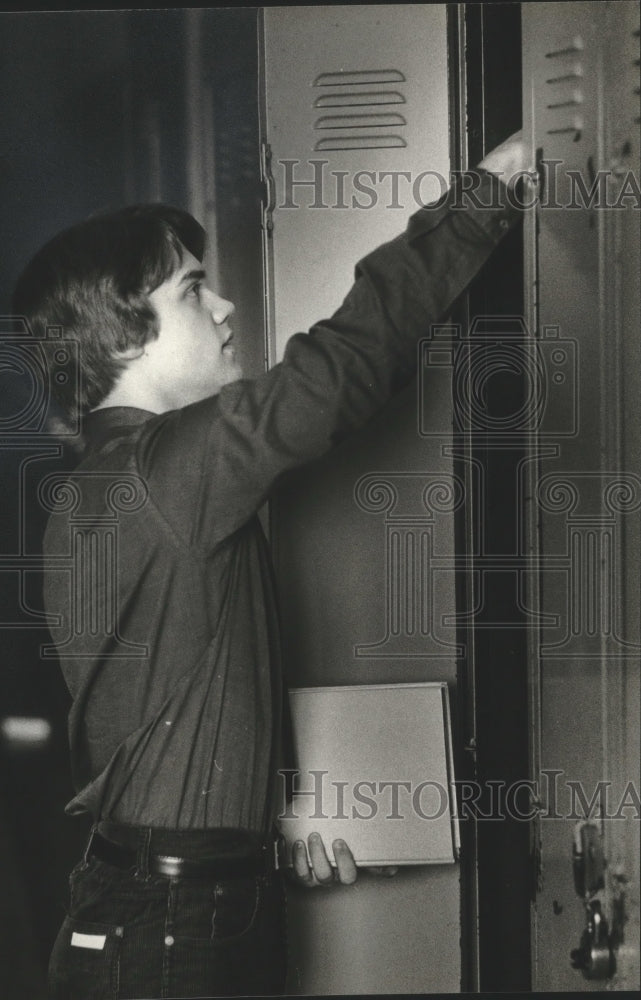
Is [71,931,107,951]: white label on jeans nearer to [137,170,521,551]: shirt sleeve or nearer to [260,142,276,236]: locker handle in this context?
[137,170,521,551]: shirt sleeve

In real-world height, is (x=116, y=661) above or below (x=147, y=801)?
above

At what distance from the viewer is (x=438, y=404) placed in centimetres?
174

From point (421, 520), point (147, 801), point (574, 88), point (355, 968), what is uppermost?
point (574, 88)

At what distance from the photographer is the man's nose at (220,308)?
5.69 feet

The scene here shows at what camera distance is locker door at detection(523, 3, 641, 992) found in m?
1.71

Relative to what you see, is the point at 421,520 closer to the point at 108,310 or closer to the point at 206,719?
the point at 206,719

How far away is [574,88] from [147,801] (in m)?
1.15

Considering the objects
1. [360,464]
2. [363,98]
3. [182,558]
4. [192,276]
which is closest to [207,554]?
[182,558]

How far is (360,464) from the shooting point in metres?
1.74

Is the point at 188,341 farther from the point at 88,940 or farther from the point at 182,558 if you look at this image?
the point at 88,940

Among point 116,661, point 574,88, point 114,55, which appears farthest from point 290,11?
point 116,661

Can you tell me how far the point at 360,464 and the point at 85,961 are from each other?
795mm

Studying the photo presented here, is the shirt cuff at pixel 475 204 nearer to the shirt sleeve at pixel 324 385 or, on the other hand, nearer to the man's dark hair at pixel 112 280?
the shirt sleeve at pixel 324 385

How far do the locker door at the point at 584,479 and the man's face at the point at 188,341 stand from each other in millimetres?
440
